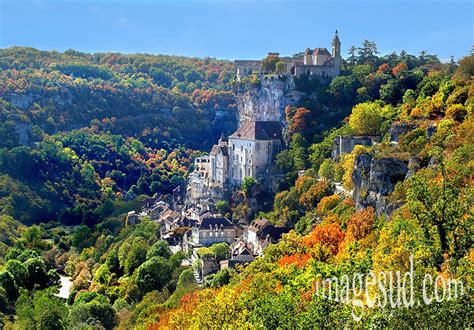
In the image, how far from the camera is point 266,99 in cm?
8119

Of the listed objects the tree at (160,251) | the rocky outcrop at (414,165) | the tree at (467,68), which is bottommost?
the tree at (160,251)

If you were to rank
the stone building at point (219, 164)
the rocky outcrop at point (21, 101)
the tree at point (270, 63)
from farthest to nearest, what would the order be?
the rocky outcrop at point (21, 101) → the tree at point (270, 63) → the stone building at point (219, 164)

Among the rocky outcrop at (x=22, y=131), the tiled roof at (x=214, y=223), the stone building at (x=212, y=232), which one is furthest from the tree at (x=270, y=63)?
the rocky outcrop at (x=22, y=131)

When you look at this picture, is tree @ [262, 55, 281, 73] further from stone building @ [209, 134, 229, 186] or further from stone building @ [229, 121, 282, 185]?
stone building @ [209, 134, 229, 186]

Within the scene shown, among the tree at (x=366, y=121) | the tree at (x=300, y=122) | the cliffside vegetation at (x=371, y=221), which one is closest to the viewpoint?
the cliffside vegetation at (x=371, y=221)

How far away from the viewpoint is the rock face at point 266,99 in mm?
77875

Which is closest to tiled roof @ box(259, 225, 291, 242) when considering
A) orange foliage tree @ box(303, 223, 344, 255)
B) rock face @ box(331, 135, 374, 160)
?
rock face @ box(331, 135, 374, 160)

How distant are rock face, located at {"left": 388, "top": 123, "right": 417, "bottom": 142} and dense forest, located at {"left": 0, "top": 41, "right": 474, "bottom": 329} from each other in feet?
3.52

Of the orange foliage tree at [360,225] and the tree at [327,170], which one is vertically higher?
the tree at [327,170]

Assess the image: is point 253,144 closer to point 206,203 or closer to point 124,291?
point 206,203

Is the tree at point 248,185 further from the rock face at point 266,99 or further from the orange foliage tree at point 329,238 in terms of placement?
the orange foliage tree at point 329,238

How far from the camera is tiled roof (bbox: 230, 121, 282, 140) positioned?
7081 cm

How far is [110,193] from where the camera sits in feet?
325

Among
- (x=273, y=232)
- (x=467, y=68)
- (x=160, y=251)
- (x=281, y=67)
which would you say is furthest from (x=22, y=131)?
(x=467, y=68)
